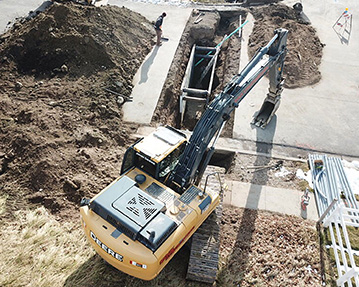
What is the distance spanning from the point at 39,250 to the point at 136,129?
564cm

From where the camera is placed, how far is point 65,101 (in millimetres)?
12336

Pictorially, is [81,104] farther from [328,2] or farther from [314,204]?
[328,2]

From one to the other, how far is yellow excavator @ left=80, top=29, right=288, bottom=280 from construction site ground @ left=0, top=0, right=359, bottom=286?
166cm

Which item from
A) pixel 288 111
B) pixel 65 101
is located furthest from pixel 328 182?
pixel 65 101

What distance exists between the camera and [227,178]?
35.0 feet

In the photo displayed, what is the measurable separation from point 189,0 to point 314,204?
17375 millimetres

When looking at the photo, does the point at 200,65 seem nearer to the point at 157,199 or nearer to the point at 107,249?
the point at 157,199

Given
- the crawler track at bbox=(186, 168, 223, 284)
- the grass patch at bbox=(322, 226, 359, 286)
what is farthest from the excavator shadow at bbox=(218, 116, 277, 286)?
the grass patch at bbox=(322, 226, 359, 286)

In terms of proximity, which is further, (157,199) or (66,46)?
(66,46)

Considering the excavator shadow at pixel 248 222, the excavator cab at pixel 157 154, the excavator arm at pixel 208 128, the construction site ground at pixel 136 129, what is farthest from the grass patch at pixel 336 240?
the excavator cab at pixel 157 154

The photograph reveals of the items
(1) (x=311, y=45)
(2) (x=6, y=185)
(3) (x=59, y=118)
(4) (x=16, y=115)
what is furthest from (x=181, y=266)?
(1) (x=311, y=45)

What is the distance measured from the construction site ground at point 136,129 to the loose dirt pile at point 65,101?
0.05 metres

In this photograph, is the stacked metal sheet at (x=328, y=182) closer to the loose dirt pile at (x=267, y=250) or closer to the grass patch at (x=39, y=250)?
the loose dirt pile at (x=267, y=250)

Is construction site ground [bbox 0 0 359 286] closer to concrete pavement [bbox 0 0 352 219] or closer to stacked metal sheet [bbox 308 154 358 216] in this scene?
concrete pavement [bbox 0 0 352 219]
